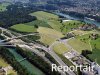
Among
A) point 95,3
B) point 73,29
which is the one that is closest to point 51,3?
point 95,3

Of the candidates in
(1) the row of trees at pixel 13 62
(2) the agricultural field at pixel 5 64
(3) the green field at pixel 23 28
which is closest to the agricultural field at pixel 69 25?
(3) the green field at pixel 23 28

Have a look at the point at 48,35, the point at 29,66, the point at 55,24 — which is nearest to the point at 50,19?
the point at 55,24

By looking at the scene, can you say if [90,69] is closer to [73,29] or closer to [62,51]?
[62,51]

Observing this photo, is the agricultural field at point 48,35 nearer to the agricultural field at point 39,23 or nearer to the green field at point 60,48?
the green field at point 60,48

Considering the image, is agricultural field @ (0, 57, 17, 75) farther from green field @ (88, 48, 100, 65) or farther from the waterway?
green field @ (88, 48, 100, 65)

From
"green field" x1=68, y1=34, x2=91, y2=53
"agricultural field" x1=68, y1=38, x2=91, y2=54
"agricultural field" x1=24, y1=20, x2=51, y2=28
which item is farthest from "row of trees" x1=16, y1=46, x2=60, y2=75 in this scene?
"agricultural field" x1=24, y1=20, x2=51, y2=28

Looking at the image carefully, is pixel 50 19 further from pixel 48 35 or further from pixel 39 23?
pixel 48 35
